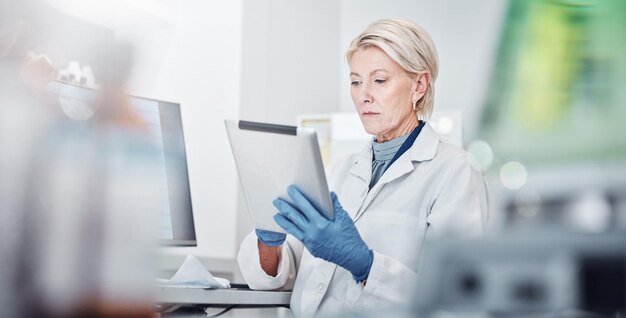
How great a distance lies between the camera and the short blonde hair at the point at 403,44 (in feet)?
6.16

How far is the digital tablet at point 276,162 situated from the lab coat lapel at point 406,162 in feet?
0.83

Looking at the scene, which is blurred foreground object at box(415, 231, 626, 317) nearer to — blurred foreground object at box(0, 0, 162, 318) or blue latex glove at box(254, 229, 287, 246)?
blurred foreground object at box(0, 0, 162, 318)

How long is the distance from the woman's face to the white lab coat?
0.35 ft

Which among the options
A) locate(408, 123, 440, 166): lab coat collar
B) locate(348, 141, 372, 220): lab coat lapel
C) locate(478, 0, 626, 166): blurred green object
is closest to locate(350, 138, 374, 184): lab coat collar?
locate(348, 141, 372, 220): lab coat lapel

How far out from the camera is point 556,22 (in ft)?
3.02

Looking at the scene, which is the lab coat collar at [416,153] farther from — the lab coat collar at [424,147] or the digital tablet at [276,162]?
the digital tablet at [276,162]

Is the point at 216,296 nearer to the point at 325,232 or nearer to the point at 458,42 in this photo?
the point at 325,232

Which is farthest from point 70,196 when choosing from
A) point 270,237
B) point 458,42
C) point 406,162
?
point 458,42

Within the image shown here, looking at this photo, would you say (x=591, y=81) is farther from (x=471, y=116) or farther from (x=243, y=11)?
(x=471, y=116)

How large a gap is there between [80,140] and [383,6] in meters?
3.73

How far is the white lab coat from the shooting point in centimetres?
160

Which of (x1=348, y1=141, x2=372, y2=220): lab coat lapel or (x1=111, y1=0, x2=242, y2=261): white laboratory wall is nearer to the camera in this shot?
(x1=348, y1=141, x2=372, y2=220): lab coat lapel

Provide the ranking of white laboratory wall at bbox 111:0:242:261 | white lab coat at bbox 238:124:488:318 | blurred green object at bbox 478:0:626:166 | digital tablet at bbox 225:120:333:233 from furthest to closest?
1. white laboratory wall at bbox 111:0:242:261
2. white lab coat at bbox 238:124:488:318
3. digital tablet at bbox 225:120:333:233
4. blurred green object at bbox 478:0:626:166

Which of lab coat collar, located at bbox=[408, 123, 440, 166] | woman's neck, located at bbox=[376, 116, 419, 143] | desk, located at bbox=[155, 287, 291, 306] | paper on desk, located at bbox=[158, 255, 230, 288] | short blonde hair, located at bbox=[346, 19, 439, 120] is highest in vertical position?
short blonde hair, located at bbox=[346, 19, 439, 120]
